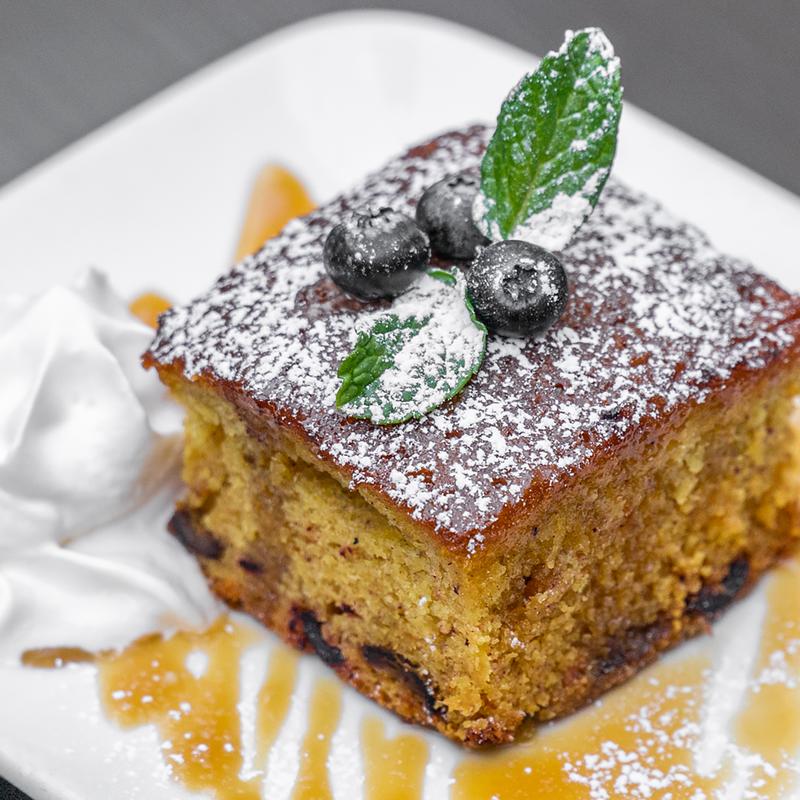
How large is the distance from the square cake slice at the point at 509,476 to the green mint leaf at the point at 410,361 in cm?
4

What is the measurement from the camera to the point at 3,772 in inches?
94.6

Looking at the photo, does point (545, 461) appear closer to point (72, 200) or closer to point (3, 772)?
point (3, 772)

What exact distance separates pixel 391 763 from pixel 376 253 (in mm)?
867

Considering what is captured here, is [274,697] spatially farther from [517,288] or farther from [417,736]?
[517,288]

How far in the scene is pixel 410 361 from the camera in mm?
2355

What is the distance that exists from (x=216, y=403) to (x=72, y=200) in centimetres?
118

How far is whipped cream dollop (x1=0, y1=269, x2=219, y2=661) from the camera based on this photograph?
2.67m

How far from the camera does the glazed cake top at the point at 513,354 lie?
7.43 feet

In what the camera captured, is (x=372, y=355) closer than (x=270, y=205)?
Yes

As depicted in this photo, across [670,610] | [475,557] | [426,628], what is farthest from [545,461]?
[670,610]

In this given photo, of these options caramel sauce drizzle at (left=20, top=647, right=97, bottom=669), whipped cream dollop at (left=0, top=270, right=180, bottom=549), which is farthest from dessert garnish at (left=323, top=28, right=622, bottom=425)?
caramel sauce drizzle at (left=20, top=647, right=97, bottom=669)

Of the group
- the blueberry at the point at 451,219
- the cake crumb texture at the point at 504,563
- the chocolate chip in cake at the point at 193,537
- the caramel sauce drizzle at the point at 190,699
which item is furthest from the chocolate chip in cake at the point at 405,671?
the blueberry at the point at 451,219

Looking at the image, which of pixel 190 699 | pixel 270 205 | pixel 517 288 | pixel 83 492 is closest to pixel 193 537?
pixel 83 492

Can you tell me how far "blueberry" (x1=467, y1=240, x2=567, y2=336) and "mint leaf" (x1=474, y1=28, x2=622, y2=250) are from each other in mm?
154
